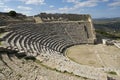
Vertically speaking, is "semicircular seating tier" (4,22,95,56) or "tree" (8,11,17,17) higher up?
"tree" (8,11,17,17)

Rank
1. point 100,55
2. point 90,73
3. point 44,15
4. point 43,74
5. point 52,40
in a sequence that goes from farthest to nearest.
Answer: point 44,15 → point 52,40 → point 100,55 → point 90,73 → point 43,74

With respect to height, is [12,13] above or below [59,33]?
above

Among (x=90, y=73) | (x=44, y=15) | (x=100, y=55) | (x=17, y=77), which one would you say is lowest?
(x=100, y=55)

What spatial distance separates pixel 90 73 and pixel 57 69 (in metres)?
2.25

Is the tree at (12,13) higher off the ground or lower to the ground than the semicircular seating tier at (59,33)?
higher

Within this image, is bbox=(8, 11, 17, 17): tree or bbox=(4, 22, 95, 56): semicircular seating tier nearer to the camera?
bbox=(4, 22, 95, 56): semicircular seating tier

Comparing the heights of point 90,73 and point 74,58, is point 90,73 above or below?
above

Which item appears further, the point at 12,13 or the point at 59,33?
the point at 12,13

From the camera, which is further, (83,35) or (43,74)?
(83,35)

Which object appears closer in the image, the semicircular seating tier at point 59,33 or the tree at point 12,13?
the semicircular seating tier at point 59,33

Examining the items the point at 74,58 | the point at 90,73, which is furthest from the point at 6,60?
the point at 74,58

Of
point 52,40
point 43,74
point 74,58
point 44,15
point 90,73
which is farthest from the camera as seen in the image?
point 44,15

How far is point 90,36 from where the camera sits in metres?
32.4

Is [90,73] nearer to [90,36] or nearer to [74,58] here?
[74,58]
